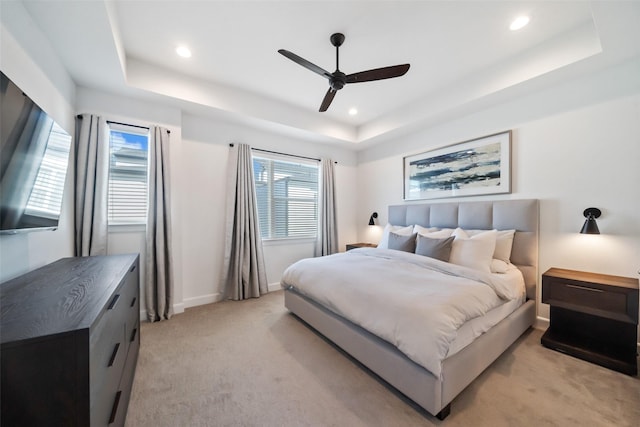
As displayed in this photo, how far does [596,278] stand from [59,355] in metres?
3.54

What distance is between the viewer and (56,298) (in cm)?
104

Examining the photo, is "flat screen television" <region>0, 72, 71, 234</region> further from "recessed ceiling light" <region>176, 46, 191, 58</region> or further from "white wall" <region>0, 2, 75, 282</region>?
"recessed ceiling light" <region>176, 46, 191, 58</region>

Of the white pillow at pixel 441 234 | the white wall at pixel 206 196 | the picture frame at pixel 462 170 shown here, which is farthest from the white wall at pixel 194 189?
the white pillow at pixel 441 234

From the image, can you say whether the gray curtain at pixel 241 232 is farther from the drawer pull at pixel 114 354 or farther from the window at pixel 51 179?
the drawer pull at pixel 114 354

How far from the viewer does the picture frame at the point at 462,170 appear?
2916mm

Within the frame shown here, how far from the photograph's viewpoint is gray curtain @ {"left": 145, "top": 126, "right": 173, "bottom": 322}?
2736 mm

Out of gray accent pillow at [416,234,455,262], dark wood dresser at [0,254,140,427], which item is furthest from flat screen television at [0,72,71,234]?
gray accent pillow at [416,234,455,262]

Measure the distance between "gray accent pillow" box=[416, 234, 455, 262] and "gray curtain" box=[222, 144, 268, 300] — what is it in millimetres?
2252

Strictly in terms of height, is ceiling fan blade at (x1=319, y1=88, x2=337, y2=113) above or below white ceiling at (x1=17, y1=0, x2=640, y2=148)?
below

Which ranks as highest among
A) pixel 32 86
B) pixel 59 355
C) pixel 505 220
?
pixel 32 86

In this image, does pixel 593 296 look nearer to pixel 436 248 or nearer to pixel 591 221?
pixel 591 221

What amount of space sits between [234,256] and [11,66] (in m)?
2.59

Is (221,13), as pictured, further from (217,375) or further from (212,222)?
(217,375)

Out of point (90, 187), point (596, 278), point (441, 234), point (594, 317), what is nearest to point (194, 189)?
point (90, 187)
